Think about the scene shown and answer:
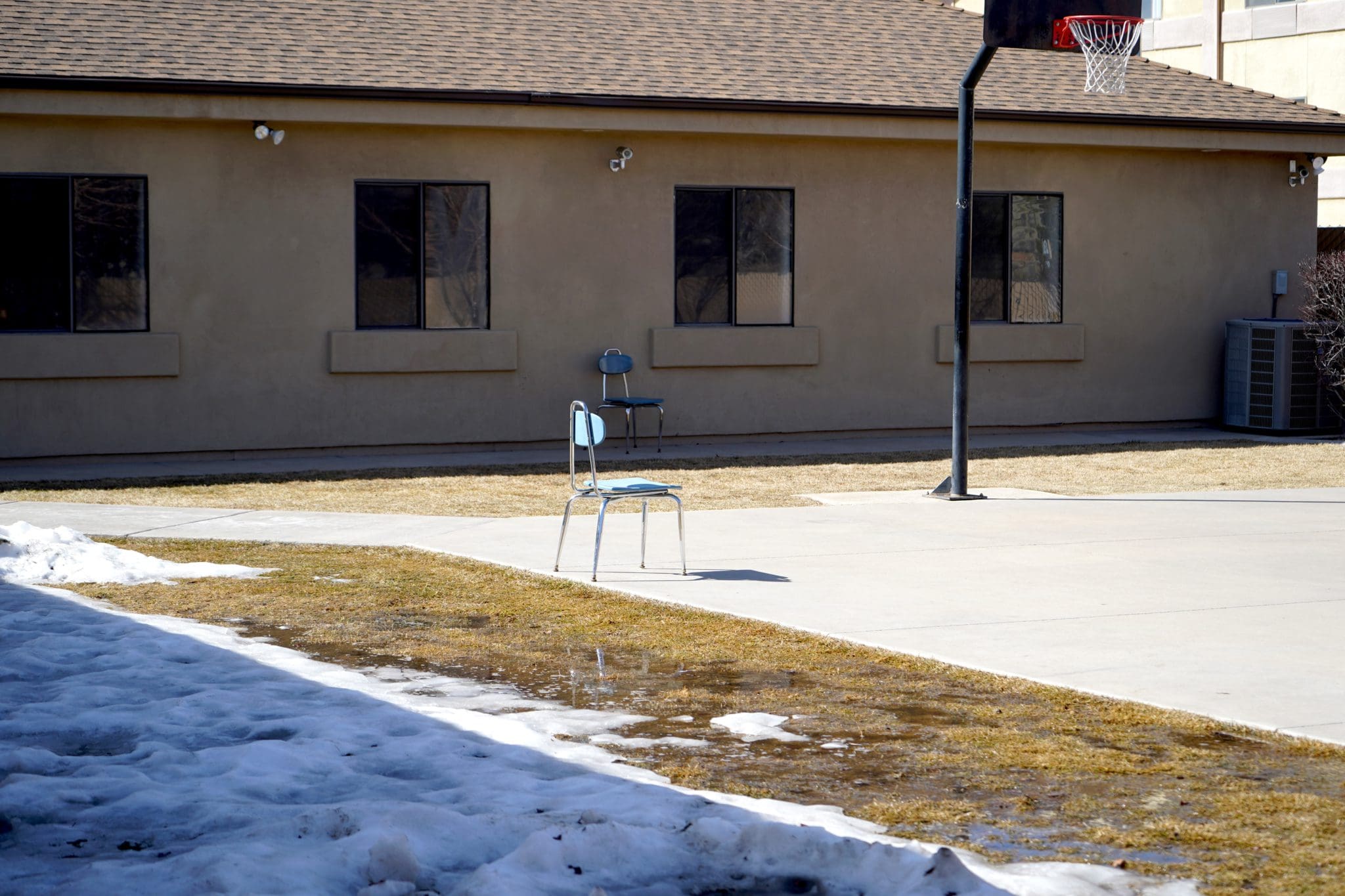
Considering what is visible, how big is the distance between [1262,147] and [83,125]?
12.8m

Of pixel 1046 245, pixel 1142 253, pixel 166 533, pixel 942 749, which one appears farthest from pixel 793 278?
pixel 942 749

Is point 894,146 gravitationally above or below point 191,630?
above

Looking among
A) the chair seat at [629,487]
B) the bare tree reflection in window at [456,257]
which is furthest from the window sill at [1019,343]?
the chair seat at [629,487]

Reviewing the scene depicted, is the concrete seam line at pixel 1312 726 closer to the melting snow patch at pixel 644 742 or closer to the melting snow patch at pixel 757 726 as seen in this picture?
the melting snow patch at pixel 757 726

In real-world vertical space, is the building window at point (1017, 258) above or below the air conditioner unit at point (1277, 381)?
above

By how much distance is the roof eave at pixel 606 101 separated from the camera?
14.9 meters

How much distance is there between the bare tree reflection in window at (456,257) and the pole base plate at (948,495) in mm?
5668

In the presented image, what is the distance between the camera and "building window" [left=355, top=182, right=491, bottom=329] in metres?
16.3

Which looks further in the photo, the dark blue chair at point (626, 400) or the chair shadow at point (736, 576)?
the dark blue chair at point (626, 400)

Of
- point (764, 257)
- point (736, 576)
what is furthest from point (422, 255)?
point (736, 576)

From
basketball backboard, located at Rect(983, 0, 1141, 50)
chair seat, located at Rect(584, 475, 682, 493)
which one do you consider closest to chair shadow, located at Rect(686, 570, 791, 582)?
chair seat, located at Rect(584, 475, 682, 493)

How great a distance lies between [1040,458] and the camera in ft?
53.2

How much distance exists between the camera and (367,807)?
16.0ft

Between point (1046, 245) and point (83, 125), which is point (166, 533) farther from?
point (1046, 245)
